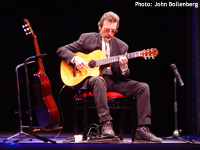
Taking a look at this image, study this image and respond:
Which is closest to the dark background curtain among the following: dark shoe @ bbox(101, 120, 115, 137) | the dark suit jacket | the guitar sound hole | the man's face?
the dark suit jacket

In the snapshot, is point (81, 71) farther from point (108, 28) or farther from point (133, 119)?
point (133, 119)

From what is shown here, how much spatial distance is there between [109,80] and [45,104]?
30.9 inches

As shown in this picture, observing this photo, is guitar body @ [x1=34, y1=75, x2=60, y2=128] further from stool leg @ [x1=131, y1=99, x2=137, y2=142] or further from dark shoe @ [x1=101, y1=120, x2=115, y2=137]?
stool leg @ [x1=131, y1=99, x2=137, y2=142]

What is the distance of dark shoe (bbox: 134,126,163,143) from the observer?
303 cm

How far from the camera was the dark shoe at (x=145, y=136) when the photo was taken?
3.03 m

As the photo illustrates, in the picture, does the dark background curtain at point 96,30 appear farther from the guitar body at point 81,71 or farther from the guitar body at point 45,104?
the guitar body at point 45,104

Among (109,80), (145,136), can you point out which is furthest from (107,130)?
(109,80)

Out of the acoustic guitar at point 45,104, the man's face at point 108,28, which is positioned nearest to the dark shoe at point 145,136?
the acoustic guitar at point 45,104

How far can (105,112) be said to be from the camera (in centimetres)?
296

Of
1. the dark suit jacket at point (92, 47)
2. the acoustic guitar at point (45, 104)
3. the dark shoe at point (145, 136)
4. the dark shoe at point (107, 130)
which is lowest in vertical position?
the dark shoe at point (145, 136)

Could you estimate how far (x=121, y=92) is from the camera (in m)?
3.39

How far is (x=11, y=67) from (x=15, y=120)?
849 millimetres

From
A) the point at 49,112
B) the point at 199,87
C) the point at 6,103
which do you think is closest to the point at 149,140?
A: the point at 49,112

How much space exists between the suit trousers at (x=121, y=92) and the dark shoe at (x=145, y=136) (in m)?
0.07
